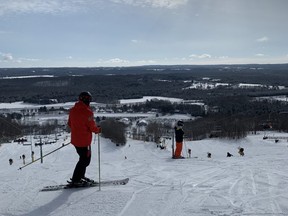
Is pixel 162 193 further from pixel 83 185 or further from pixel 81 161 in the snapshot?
pixel 81 161

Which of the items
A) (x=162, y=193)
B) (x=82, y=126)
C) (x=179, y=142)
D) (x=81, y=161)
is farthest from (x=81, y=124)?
(x=179, y=142)

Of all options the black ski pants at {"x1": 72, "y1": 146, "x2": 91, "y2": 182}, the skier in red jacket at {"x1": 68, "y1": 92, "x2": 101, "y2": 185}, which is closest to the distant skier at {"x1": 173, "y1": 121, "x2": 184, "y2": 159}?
the black ski pants at {"x1": 72, "y1": 146, "x2": 91, "y2": 182}

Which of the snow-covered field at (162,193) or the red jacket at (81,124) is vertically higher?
the red jacket at (81,124)

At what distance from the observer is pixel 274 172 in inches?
317

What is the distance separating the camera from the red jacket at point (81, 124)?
693cm

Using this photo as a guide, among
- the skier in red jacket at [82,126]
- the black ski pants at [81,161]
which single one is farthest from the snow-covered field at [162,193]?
the skier in red jacket at [82,126]

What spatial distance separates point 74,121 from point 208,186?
270 cm

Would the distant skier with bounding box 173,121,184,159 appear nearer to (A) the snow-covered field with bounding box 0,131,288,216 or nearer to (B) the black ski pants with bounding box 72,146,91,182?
(A) the snow-covered field with bounding box 0,131,288,216

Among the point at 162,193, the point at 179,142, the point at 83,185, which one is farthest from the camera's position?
the point at 179,142

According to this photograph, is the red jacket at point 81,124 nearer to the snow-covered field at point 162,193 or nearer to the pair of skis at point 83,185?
the pair of skis at point 83,185

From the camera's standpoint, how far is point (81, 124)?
695 cm

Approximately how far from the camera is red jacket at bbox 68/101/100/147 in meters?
6.93

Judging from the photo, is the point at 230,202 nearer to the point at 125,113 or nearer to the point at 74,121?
the point at 74,121

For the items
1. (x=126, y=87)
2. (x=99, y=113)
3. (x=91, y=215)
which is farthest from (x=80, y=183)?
(x=126, y=87)
